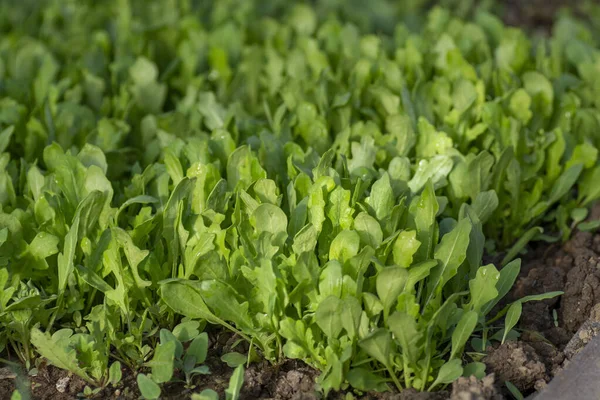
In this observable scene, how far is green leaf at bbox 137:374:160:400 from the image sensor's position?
2.08m

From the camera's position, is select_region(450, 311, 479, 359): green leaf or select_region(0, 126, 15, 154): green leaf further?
select_region(0, 126, 15, 154): green leaf

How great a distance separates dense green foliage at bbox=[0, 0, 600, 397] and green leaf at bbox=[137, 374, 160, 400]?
0.14ft

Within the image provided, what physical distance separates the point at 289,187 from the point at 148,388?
80cm

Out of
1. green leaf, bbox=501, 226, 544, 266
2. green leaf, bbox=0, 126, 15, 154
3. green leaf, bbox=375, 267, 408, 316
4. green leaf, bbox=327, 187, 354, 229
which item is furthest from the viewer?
green leaf, bbox=0, 126, 15, 154

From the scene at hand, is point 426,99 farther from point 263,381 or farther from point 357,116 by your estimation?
point 263,381

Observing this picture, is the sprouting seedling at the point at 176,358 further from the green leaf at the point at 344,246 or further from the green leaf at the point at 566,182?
the green leaf at the point at 566,182

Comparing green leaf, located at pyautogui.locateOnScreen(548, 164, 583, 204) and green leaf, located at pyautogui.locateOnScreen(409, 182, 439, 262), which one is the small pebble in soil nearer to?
green leaf, located at pyautogui.locateOnScreen(409, 182, 439, 262)

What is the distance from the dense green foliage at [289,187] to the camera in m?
2.25

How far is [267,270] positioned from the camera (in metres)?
2.19

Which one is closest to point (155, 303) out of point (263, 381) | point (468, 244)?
point (263, 381)

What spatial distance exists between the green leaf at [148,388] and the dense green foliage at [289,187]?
0.14ft

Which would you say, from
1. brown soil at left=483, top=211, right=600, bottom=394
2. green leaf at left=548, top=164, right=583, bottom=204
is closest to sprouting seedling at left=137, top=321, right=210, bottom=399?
brown soil at left=483, top=211, right=600, bottom=394

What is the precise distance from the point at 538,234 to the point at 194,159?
4.22 ft

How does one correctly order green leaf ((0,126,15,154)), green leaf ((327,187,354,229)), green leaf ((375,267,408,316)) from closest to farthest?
green leaf ((375,267,408,316)) < green leaf ((327,187,354,229)) < green leaf ((0,126,15,154))
